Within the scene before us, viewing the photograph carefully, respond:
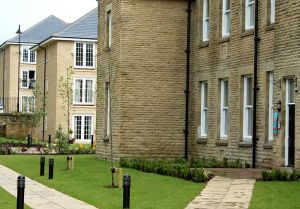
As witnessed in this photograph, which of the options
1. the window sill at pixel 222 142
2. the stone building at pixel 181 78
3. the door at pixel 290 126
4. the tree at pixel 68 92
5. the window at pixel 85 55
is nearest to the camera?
the door at pixel 290 126

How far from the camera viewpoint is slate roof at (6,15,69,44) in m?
89.2

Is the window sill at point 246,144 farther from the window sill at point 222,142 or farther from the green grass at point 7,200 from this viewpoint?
the green grass at point 7,200

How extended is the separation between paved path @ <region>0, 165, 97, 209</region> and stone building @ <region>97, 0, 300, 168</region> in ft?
22.5

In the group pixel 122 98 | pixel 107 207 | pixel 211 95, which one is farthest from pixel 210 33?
pixel 107 207

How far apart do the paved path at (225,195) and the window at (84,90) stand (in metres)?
44.7

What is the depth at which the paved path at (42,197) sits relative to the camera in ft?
58.5

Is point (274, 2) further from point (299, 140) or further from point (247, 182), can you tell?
point (247, 182)

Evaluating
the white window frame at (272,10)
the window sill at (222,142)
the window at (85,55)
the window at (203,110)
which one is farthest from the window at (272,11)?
the window at (85,55)

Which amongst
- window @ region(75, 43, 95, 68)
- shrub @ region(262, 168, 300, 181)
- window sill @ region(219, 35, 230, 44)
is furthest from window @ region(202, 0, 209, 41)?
window @ region(75, 43, 95, 68)

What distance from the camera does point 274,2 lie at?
28281mm

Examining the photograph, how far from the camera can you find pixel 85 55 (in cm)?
6744

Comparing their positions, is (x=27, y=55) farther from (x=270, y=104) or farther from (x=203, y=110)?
(x=270, y=104)

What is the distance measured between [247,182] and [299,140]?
115 inches

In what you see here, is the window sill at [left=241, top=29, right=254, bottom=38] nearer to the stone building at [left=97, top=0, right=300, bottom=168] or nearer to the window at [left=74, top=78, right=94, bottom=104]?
the stone building at [left=97, top=0, right=300, bottom=168]
